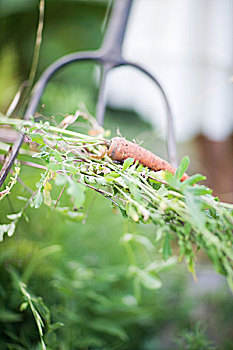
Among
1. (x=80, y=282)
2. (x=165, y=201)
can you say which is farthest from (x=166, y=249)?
(x=80, y=282)

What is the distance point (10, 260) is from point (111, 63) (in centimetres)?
34

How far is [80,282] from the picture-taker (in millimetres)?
588

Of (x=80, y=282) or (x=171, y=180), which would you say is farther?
(x=80, y=282)

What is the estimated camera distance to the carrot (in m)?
0.32

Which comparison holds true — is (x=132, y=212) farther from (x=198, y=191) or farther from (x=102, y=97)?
(x=102, y=97)

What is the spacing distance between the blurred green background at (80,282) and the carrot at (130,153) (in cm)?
10

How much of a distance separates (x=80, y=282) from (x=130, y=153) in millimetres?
339

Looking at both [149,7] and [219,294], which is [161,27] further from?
[219,294]

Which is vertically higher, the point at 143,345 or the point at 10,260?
the point at 10,260

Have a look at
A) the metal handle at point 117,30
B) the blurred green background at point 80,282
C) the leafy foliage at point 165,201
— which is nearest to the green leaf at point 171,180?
the leafy foliage at point 165,201

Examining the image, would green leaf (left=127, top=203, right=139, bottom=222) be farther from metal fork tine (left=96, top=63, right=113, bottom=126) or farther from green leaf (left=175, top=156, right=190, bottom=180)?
metal fork tine (left=96, top=63, right=113, bottom=126)

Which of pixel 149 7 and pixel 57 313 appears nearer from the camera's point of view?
pixel 57 313

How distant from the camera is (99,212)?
2.53 ft

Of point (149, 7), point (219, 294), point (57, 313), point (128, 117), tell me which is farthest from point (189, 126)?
point (57, 313)
